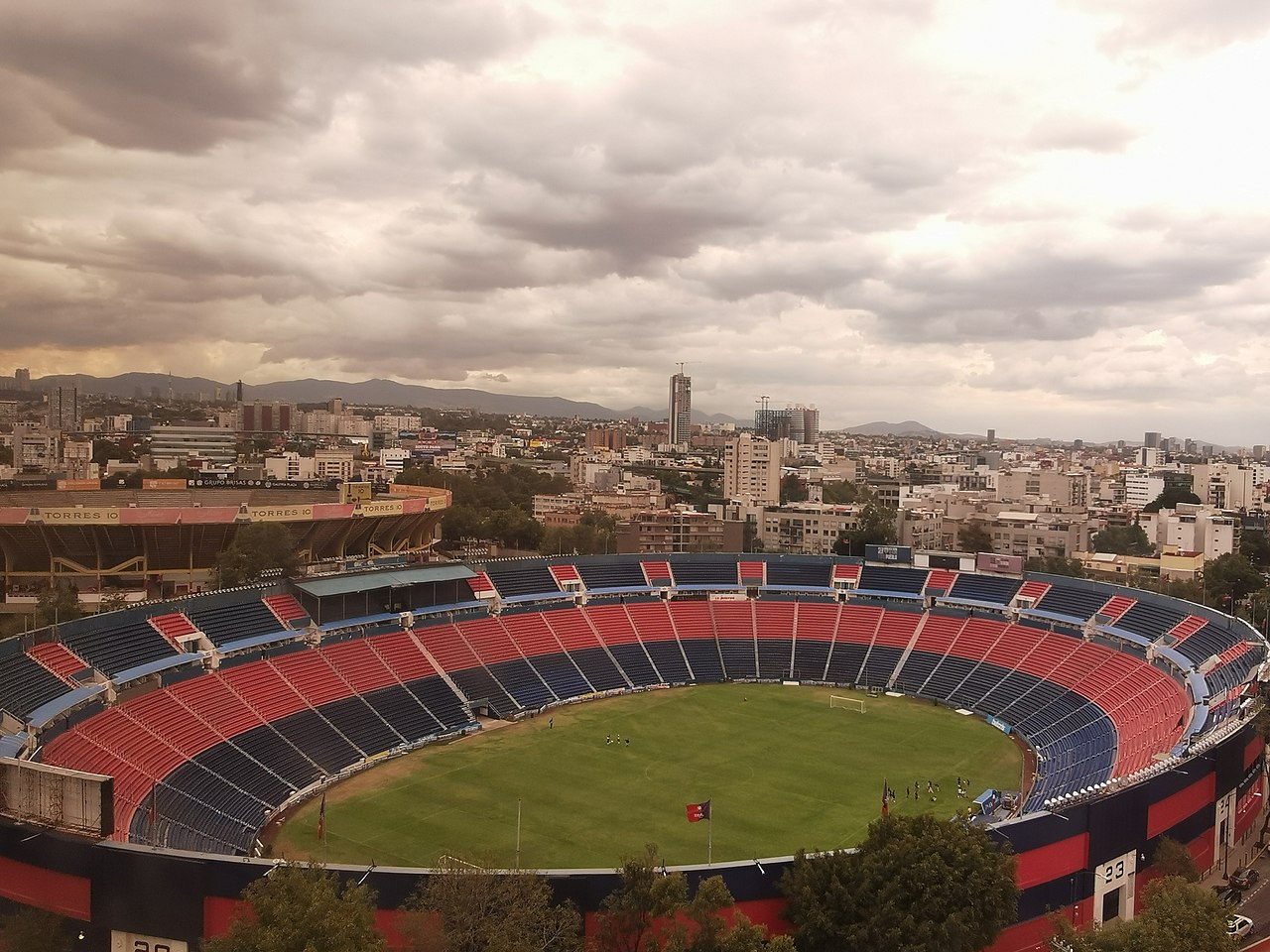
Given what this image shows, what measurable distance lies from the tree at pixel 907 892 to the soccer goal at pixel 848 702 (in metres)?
29.5

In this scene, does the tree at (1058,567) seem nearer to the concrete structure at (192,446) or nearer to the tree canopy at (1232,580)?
the tree canopy at (1232,580)

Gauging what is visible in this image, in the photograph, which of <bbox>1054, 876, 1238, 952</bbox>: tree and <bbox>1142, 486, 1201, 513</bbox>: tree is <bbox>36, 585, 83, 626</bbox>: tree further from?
<bbox>1142, 486, 1201, 513</bbox>: tree

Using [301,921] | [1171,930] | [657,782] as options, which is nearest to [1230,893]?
[1171,930]

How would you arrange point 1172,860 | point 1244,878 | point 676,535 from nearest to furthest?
1. point 1172,860
2. point 1244,878
3. point 676,535

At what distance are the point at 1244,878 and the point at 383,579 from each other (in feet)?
144

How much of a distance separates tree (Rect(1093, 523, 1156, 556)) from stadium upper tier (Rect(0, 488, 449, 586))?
267 feet

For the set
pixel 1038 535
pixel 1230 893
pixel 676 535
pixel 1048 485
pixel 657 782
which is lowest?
pixel 657 782

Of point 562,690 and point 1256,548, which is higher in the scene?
point 1256,548

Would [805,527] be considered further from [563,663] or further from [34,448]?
[34,448]

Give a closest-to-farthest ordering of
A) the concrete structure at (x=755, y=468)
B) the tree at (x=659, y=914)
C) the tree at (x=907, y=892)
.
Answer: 1. the tree at (x=659, y=914)
2. the tree at (x=907, y=892)
3. the concrete structure at (x=755, y=468)

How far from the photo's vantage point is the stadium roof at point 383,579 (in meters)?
51.1

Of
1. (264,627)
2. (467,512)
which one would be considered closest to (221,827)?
(264,627)

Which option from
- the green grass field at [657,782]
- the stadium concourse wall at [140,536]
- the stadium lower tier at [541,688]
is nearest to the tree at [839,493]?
the stadium lower tier at [541,688]

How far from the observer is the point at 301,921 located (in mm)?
19172
